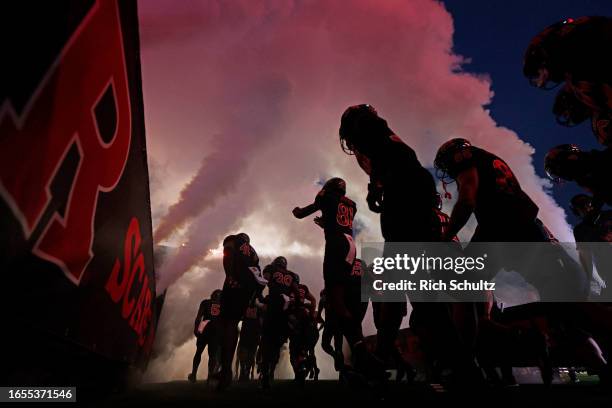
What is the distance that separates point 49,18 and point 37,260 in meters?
1.02

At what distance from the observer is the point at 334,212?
4316mm

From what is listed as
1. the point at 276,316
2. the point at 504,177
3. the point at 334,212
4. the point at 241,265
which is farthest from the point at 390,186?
the point at 276,316

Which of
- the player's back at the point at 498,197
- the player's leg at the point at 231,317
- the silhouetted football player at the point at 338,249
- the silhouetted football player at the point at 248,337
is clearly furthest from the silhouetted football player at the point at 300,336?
the player's back at the point at 498,197

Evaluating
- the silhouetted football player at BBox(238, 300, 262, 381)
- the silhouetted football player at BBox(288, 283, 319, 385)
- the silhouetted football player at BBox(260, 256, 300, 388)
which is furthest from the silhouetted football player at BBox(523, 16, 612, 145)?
the silhouetted football player at BBox(238, 300, 262, 381)

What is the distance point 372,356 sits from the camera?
100 inches

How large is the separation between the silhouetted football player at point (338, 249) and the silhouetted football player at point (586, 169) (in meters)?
2.41

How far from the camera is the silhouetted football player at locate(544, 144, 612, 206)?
2.37 metres

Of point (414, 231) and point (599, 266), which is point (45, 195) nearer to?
point (414, 231)

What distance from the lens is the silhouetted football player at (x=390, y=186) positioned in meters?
2.34

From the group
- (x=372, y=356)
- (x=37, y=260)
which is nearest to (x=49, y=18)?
(x=37, y=260)

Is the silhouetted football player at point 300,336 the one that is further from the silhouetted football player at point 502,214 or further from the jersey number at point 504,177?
the jersey number at point 504,177

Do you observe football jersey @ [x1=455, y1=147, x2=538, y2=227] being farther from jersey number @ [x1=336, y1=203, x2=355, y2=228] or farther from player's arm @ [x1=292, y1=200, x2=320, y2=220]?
player's arm @ [x1=292, y1=200, x2=320, y2=220]

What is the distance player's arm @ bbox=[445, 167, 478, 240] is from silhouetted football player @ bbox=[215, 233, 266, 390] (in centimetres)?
319

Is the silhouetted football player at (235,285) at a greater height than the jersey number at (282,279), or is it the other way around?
the jersey number at (282,279)
